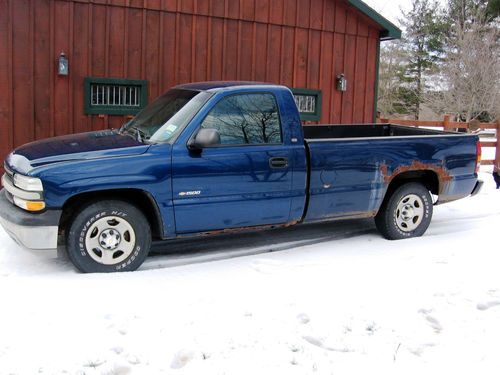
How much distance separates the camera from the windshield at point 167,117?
5.88 m

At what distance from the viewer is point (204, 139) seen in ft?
18.4

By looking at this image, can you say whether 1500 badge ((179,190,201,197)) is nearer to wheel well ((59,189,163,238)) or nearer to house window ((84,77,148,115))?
wheel well ((59,189,163,238))

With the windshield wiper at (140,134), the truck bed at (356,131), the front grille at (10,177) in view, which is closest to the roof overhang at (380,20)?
the truck bed at (356,131)

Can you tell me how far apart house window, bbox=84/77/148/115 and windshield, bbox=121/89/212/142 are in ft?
9.20

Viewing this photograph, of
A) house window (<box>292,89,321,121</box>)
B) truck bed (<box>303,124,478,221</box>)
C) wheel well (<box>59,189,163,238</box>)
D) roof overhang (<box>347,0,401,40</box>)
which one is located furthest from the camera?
house window (<box>292,89,321,121</box>)

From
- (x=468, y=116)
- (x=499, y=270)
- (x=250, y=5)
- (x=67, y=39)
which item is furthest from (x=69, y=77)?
(x=468, y=116)

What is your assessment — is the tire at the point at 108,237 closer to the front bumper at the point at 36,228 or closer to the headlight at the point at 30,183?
the front bumper at the point at 36,228

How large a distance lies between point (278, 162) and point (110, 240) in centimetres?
184

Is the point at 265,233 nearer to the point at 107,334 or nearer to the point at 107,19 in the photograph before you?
the point at 107,334

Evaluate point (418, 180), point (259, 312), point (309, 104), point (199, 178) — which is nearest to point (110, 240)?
point (199, 178)

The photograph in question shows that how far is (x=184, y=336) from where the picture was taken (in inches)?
165

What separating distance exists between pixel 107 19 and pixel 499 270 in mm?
6552

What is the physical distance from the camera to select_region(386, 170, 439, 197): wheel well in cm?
720

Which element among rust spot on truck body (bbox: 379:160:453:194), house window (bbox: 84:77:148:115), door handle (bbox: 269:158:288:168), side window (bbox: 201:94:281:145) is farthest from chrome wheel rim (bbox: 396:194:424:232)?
house window (bbox: 84:77:148:115)
